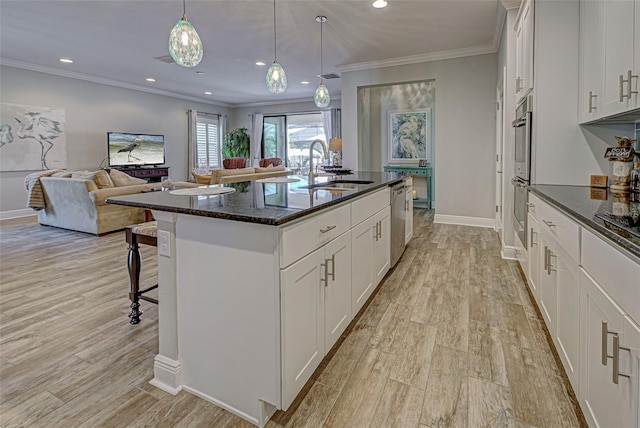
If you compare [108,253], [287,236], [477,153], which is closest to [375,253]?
[287,236]

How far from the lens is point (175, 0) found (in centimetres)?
365

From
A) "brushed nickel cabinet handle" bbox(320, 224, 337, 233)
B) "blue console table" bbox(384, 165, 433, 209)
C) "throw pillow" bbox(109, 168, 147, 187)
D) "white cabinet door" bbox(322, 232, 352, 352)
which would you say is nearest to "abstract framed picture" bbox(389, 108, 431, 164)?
"blue console table" bbox(384, 165, 433, 209)

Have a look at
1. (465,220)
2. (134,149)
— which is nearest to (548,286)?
(465,220)

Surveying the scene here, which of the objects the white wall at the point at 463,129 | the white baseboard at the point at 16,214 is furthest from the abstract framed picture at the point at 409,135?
the white baseboard at the point at 16,214

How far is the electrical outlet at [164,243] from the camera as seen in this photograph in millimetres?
1709

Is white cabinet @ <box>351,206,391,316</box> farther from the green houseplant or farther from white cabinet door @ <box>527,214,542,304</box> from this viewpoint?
the green houseplant

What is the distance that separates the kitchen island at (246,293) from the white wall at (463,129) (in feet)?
13.7

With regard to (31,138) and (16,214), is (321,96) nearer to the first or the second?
(31,138)

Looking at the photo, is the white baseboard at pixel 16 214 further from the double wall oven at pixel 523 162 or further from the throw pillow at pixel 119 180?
the double wall oven at pixel 523 162

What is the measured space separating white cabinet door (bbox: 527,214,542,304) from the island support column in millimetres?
2133

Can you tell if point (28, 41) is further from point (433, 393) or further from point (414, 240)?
point (433, 393)

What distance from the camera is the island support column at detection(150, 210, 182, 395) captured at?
1.71 metres

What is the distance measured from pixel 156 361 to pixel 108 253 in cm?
287

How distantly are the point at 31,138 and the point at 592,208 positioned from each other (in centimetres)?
827
